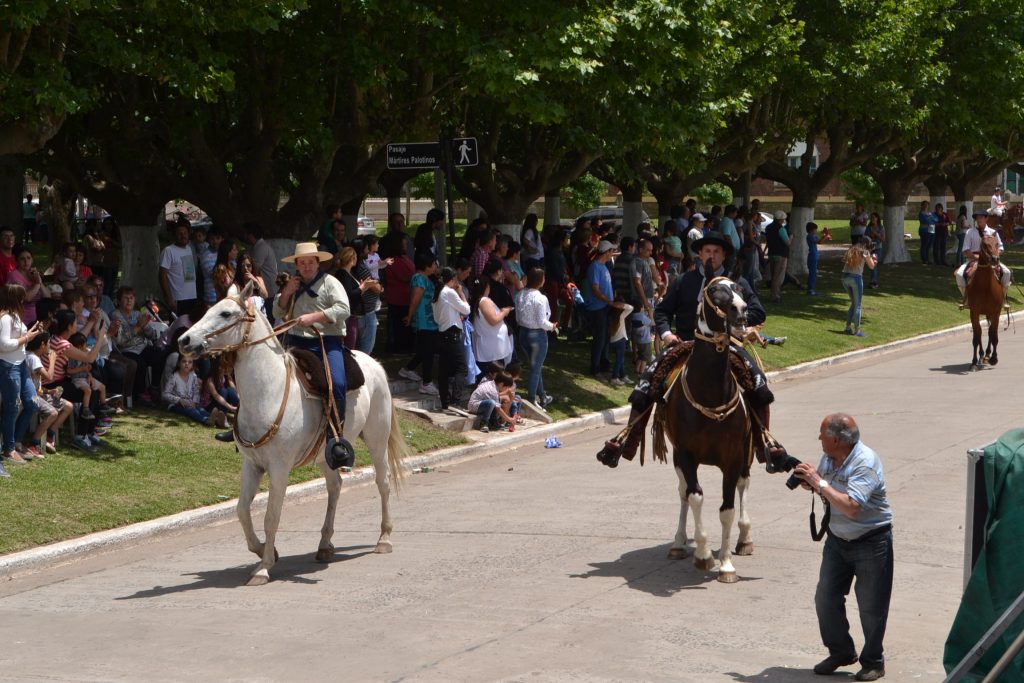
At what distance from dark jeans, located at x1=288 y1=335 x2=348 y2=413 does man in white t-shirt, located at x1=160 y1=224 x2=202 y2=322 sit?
7610 mm

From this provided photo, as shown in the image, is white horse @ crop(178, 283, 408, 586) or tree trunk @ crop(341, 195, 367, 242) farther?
tree trunk @ crop(341, 195, 367, 242)

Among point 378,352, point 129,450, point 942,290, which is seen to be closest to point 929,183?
point 942,290

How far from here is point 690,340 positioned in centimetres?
1190

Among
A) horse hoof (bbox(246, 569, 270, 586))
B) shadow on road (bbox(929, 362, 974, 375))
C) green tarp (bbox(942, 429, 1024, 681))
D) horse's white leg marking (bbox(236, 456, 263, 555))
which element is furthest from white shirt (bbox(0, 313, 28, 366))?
shadow on road (bbox(929, 362, 974, 375))

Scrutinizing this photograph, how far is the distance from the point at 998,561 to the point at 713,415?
13.3ft

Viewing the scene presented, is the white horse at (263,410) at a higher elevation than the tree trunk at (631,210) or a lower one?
lower

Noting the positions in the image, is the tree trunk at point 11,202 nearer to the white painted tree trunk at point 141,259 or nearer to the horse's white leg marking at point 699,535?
the white painted tree trunk at point 141,259

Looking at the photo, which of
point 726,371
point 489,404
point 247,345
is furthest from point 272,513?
point 489,404

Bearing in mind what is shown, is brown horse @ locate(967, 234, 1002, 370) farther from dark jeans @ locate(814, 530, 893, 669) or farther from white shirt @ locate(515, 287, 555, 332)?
dark jeans @ locate(814, 530, 893, 669)

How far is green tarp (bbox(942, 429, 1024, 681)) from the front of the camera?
22.1ft

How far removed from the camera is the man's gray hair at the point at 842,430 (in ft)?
27.5

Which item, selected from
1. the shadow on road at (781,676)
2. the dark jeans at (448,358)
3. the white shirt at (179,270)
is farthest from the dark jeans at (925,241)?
the shadow on road at (781,676)

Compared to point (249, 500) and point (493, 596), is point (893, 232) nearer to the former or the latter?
point (249, 500)

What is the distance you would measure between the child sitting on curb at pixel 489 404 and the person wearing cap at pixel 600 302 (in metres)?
2.96
